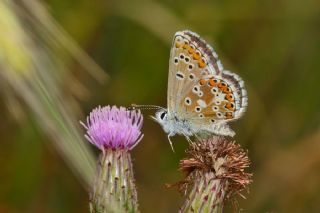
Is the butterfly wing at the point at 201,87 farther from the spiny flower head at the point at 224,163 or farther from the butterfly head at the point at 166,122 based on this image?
the spiny flower head at the point at 224,163

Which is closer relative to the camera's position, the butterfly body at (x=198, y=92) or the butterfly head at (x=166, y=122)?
the butterfly body at (x=198, y=92)

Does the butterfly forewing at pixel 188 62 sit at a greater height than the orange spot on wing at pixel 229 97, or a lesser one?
greater

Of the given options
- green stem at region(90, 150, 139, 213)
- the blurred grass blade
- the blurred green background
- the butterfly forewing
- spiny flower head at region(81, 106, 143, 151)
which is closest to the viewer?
the blurred grass blade

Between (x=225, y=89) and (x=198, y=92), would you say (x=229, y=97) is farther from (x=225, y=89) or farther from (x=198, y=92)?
(x=198, y=92)

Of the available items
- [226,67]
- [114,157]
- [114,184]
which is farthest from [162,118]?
[226,67]

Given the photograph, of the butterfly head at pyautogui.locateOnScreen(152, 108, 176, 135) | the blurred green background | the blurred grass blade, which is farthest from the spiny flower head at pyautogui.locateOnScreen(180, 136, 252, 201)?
the blurred green background

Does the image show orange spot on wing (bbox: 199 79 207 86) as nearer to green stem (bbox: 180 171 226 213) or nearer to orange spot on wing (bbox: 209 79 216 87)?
orange spot on wing (bbox: 209 79 216 87)

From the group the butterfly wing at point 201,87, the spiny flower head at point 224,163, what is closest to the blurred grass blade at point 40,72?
the spiny flower head at point 224,163
